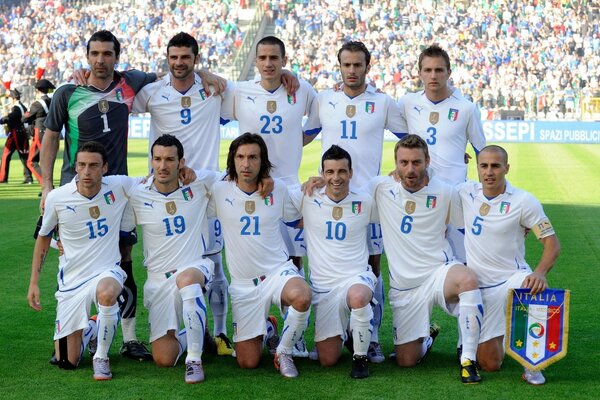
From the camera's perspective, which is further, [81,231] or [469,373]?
[81,231]

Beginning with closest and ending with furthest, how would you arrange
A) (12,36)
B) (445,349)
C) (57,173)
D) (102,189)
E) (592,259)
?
(102,189)
(445,349)
(592,259)
(57,173)
(12,36)

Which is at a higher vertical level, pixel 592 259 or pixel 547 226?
pixel 547 226

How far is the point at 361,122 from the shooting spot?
7230mm

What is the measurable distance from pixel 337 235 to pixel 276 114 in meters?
1.22

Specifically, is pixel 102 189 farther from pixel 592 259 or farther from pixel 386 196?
pixel 592 259

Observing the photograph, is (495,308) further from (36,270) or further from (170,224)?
(36,270)

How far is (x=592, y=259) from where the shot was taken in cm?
1048

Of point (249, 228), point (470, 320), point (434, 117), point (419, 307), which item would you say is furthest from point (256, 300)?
point (434, 117)

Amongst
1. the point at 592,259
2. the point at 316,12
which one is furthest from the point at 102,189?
the point at 316,12

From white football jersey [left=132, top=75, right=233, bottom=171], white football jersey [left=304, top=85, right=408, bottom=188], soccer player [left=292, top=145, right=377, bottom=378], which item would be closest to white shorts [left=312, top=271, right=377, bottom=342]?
soccer player [left=292, top=145, right=377, bottom=378]

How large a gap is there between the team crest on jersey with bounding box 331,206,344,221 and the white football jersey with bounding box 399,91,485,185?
1022 mm

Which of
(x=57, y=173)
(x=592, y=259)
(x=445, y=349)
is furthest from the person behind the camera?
(x=57, y=173)

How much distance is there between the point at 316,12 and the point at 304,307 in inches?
1494

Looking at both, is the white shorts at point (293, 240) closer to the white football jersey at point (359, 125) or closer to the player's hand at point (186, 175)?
the white football jersey at point (359, 125)
